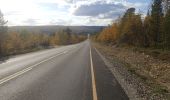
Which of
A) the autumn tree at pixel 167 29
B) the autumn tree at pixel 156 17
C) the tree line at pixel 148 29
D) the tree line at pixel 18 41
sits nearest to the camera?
the tree line at pixel 18 41

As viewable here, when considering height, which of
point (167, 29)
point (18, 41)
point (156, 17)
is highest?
point (156, 17)

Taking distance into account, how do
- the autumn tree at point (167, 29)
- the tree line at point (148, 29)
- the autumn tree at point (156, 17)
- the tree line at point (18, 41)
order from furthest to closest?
the autumn tree at point (156, 17), the tree line at point (148, 29), the autumn tree at point (167, 29), the tree line at point (18, 41)

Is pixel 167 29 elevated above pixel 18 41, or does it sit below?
above

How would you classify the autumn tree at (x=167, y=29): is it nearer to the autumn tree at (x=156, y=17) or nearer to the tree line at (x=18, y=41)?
the autumn tree at (x=156, y=17)

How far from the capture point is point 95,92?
10797 mm

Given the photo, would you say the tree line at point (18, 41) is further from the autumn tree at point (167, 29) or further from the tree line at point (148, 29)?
the autumn tree at point (167, 29)

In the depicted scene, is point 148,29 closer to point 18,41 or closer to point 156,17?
point 156,17

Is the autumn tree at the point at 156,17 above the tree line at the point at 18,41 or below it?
above

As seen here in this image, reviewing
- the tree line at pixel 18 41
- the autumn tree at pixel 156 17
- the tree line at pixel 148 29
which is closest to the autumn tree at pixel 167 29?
the tree line at pixel 148 29

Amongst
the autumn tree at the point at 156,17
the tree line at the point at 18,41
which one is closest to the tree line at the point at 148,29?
the autumn tree at the point at 156,17

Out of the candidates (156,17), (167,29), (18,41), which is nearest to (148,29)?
(156,17)

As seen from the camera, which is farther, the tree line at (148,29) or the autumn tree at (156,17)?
the autumn tree at (156,17)

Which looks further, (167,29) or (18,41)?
(18,41)

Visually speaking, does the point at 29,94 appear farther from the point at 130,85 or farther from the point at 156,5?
the point at 156,5
